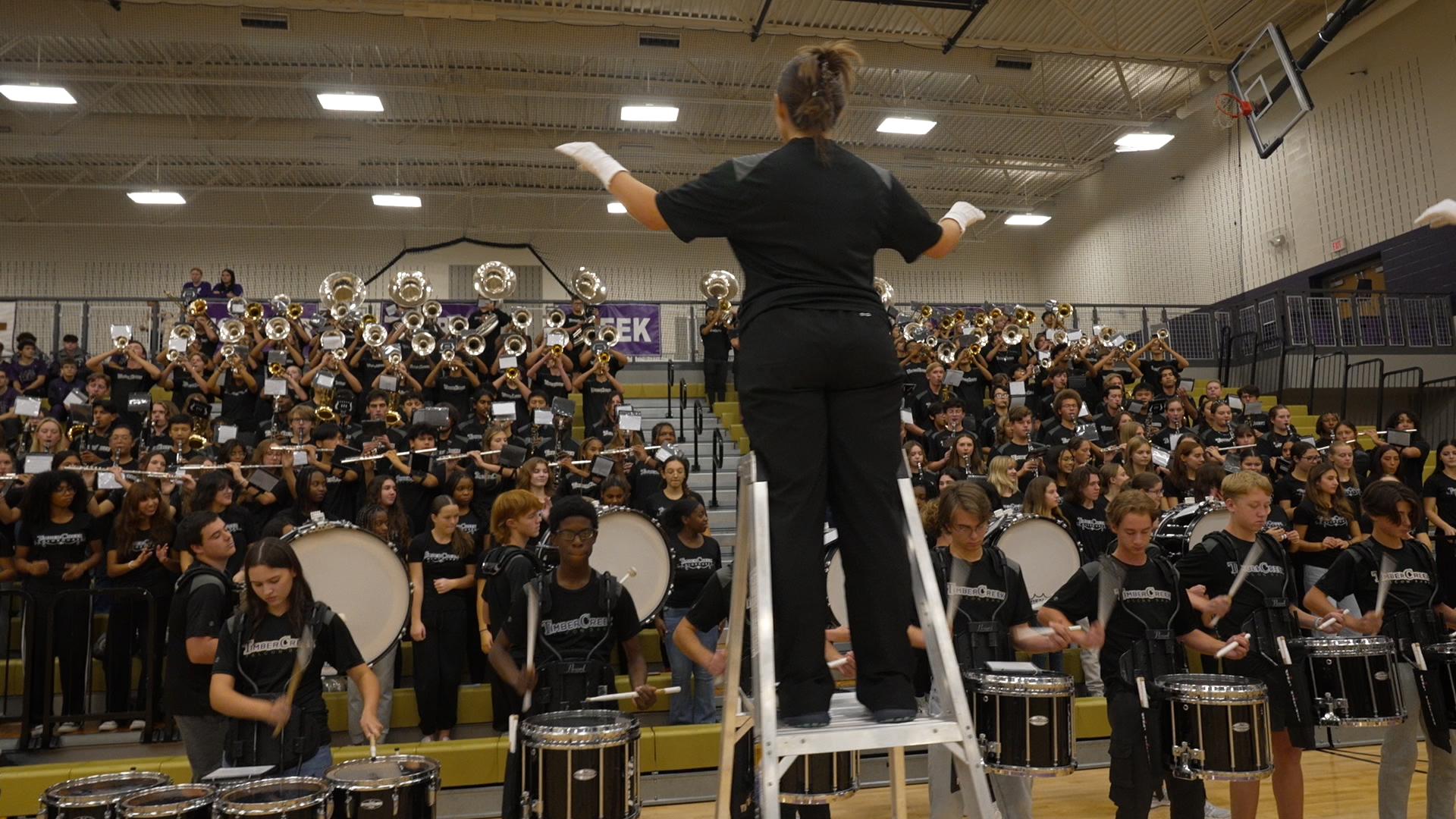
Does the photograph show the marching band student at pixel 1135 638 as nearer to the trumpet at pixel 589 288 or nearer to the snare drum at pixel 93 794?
the snare drum at pixel 93 794

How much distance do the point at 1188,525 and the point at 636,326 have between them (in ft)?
38.8

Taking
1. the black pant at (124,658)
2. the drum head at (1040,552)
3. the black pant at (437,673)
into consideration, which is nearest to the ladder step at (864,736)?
the drum head at (1040,552)

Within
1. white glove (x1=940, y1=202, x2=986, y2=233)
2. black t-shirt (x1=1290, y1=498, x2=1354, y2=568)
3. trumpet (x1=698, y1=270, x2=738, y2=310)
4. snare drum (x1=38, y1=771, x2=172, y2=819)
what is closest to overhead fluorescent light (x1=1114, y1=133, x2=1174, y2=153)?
trumpet (x1=698, y1=270, x2=738, y2=310)

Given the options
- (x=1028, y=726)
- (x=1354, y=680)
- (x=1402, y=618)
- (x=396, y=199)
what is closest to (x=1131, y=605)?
(x=1028, y=726)

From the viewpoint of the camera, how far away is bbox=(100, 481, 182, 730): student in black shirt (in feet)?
21.6

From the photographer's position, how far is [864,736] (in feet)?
7.29

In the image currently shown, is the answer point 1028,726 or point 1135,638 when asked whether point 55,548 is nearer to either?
point 1028,726

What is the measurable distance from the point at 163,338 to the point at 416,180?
7200 millimetres

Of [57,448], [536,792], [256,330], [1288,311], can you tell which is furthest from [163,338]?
[1288,311]

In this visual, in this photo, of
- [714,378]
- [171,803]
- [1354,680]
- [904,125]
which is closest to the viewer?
[171,803]

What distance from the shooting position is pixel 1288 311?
1580cm

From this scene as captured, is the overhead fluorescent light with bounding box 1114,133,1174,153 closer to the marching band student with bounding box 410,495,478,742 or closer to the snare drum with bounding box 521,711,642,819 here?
the marching band student with bounding box 410,495,478,742

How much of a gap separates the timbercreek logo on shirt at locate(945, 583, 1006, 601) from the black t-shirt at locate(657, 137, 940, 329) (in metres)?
2.75

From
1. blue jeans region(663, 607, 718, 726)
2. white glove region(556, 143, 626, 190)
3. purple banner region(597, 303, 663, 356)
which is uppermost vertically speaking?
purple banner region(597, 303, 663, 356)
